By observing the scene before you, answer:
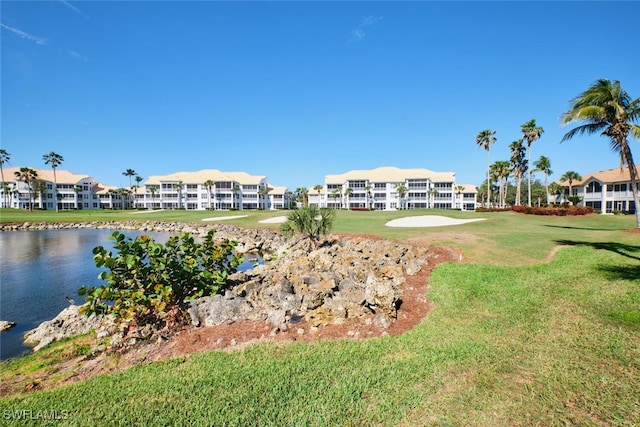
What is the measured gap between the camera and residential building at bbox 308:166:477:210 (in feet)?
260

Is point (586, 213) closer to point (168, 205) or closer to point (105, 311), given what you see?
point (105, 311)

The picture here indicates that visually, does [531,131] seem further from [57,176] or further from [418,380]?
[57,176]

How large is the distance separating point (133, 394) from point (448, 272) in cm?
944

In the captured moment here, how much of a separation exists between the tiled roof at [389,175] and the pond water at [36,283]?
219ft

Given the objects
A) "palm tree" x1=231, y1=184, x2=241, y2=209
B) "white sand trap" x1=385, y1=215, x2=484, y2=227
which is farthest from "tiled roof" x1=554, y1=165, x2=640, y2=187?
"palm tree" x1=231, y1=184, x2=241, y2=209

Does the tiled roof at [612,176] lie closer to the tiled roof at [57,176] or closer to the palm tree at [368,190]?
the palm tree at [368,190]

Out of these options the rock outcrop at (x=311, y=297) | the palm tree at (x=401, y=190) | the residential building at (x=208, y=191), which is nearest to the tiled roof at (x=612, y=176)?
the palm tree at (x=401, y=190)

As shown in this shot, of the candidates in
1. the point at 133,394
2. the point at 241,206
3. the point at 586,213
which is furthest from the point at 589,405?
the point at 241,206

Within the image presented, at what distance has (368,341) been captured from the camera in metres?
5.90

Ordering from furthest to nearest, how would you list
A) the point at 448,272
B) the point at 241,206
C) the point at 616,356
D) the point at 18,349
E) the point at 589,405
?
the point at 241,206, the point at 448,272, the point at 18,349, the point at 616,356, the point at 589,405

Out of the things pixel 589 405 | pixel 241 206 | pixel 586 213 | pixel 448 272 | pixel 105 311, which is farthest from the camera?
pixel 241 206

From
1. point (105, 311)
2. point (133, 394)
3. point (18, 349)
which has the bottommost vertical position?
point (18, 349)

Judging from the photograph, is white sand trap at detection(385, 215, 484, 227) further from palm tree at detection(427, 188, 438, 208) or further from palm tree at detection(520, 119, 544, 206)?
palm tree at detection(427, 188, 438, 208)

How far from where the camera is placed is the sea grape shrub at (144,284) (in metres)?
6.57
